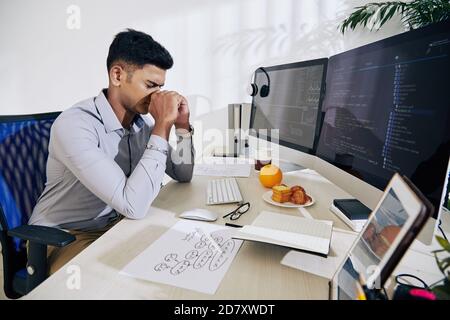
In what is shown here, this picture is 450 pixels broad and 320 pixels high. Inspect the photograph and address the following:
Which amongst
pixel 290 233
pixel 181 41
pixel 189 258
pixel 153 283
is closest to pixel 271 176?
pixel 290 233

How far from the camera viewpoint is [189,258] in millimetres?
618

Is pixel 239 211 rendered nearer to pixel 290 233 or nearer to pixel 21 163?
pixel 290 233

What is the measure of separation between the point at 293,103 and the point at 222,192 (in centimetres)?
52

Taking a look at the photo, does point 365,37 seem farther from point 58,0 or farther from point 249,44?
point 58,0

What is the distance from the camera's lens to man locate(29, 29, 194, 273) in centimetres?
85

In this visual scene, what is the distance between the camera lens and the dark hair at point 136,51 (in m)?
1.11

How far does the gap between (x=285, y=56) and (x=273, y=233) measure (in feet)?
5.99

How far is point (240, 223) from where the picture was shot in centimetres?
81

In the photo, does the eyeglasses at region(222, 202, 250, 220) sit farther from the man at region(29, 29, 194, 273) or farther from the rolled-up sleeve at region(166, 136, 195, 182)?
the rolled-up sleeve at region(166, 136, 195, 182)

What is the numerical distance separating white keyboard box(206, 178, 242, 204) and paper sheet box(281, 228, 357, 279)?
358mm

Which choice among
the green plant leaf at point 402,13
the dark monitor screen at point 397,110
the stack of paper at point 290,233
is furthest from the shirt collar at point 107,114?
the green plant leaf at point 402,13

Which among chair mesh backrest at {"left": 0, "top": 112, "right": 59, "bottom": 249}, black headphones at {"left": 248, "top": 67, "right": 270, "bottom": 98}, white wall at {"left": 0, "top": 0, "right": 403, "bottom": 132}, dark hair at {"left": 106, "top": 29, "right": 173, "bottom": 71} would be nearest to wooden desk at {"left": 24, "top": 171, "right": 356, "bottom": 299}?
chair mesh backrest at {"left": 0, "top": 112, "right": 59, "bottom": 249}
